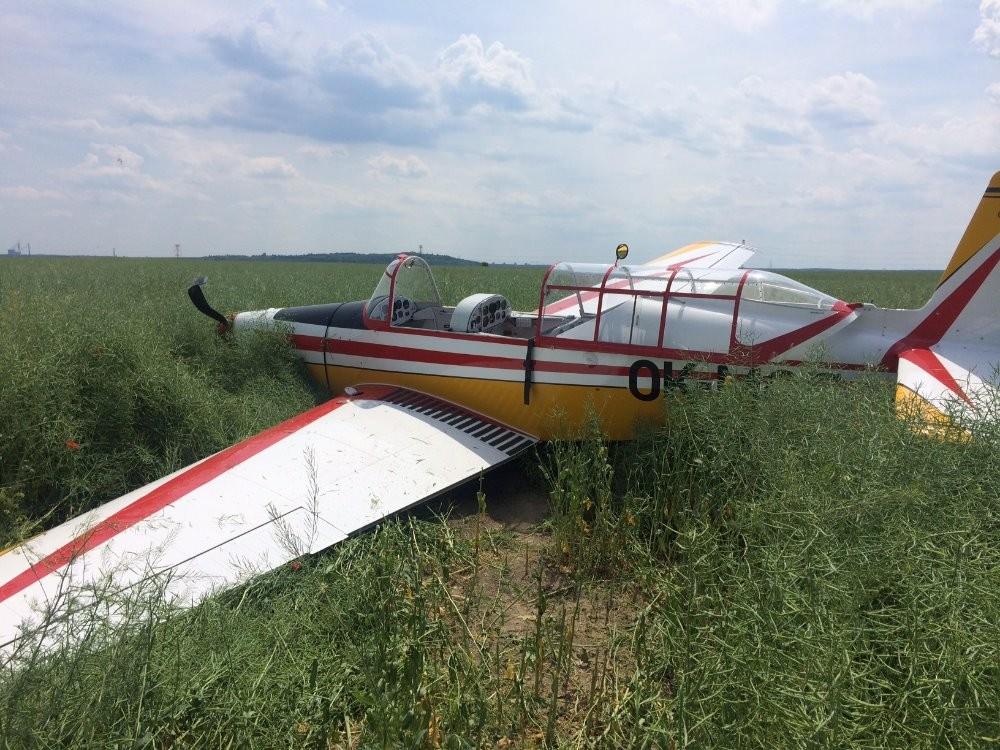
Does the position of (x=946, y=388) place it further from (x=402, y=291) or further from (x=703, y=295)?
(x=402, y=291)

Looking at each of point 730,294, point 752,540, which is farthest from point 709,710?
point 730,294

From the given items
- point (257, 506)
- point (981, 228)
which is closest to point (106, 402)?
point (257, 506)

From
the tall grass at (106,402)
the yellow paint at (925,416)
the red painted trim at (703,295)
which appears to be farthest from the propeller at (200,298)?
the yellow paint at (925,416)

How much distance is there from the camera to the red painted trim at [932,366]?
4210mm

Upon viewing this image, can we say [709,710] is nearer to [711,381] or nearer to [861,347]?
[711,381]

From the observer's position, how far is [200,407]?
6.25 metres

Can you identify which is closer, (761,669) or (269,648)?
(761,669)

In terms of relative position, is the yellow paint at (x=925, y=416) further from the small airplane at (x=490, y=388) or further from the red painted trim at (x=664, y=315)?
the red painted trim at (x=664, y=315)

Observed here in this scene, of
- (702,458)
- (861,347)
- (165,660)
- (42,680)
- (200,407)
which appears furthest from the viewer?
(200,407)

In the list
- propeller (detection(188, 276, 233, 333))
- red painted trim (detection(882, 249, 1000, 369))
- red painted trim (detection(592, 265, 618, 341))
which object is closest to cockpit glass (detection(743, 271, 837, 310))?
red painted trim (detection(882, 249, 1000, 369))

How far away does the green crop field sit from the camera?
211cm

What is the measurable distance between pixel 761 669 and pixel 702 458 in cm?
191

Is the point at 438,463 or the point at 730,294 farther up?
the point at 730,294

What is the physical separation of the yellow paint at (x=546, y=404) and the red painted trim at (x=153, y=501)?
3.71 ft
